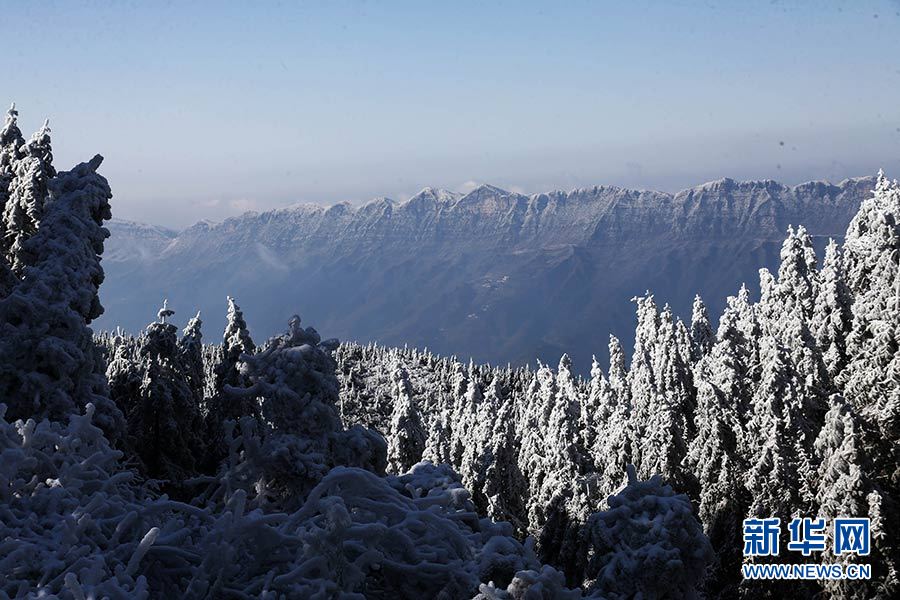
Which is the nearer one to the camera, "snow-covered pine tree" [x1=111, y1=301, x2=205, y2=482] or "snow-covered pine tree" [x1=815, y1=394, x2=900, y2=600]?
"snow-covered pine tree" [x1=815, y1=394, x2=900, y2=600]

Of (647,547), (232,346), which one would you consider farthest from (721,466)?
(647,547)

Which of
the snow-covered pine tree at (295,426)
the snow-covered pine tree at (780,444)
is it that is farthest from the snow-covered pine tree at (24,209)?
the snow-covered pine tree at (780,444)

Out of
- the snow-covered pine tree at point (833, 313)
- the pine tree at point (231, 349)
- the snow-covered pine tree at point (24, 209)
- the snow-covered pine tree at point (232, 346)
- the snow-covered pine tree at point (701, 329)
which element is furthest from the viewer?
the snow-covered pine tree at point (701, 329)

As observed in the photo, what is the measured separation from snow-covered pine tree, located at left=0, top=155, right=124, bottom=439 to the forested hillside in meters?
0.06

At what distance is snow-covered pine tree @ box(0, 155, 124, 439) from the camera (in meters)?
16.1

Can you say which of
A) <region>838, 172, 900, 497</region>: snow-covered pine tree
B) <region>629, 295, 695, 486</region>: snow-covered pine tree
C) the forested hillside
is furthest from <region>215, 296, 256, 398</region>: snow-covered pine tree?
<region>838, 172, 900, 497</region>: snow-covered pine tree

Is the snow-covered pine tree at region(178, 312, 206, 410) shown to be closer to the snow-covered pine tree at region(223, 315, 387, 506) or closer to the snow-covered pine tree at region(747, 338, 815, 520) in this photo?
the snow-covered pine tree at region(747, 338, 815, 520)

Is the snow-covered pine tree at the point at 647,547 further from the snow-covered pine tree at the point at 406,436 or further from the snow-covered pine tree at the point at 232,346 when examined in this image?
the snow-covered pine tree at the point at 406,436

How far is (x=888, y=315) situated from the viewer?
77.0 ft

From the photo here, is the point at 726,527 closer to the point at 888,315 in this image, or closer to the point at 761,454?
the point at 761,454

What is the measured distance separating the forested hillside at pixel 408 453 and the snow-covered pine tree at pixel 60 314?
0.19 feet

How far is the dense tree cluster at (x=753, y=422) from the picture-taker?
73.8ft

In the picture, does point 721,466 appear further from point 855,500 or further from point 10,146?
point 10,146

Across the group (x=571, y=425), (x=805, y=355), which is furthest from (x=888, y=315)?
(x=571, y=425)
